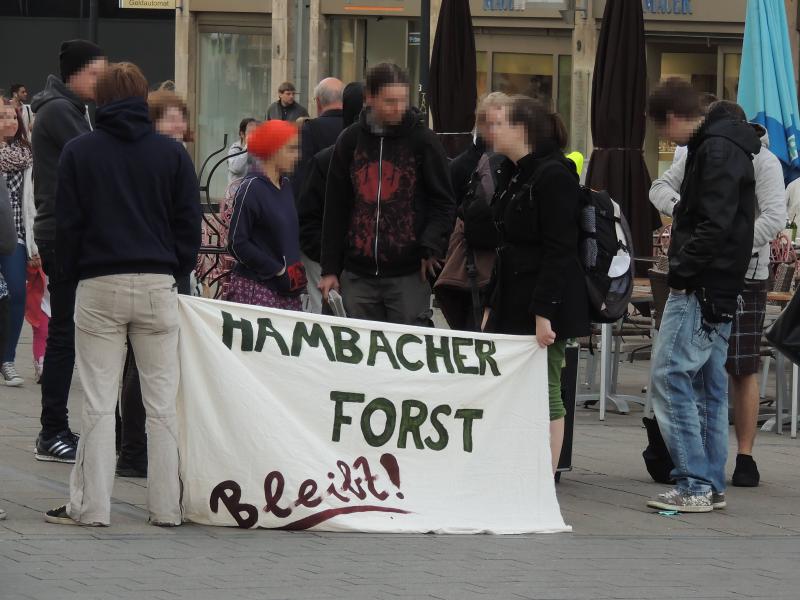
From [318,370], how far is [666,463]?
7.59ft

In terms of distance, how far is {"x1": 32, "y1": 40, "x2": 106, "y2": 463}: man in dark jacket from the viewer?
8273 mm

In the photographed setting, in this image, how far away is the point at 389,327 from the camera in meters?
7.07

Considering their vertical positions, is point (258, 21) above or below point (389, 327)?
above

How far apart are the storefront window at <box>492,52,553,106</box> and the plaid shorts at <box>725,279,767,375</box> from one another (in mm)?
19024

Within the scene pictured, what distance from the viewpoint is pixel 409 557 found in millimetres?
6418

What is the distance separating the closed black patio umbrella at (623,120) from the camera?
12.0 metres

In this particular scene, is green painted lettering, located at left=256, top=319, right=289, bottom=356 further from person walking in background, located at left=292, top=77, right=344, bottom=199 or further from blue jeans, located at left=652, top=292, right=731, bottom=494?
person walking in background, located at left=292, top=77, right=344, bottom=199

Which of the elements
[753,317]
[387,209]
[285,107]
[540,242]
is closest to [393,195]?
[387,209]

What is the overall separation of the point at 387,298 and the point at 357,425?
1.11 m

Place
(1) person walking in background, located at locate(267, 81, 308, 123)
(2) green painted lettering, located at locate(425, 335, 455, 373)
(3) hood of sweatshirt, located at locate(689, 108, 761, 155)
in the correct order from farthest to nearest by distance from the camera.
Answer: (1) person walking in background, located at locate(267, 81, 308, 123) → (3) hood of sweatshirt, located at locate(689, 108, 761, 155) → (2) green painted lettering, located at locate(425, 335, 455, 373)

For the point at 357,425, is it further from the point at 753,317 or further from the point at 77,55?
the point at 77,55

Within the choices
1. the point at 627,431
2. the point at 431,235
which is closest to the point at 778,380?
the point at 627,431

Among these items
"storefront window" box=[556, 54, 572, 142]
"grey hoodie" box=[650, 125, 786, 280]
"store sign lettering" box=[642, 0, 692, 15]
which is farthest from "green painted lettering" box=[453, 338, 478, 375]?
"storefront window" box=[556, 54, 572, 142]

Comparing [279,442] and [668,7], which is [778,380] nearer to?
[279,442]
